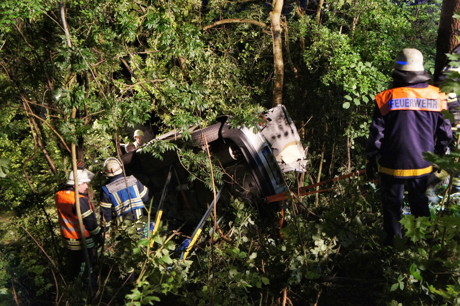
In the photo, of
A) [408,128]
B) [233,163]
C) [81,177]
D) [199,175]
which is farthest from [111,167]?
[408,128]

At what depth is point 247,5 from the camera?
8602mm

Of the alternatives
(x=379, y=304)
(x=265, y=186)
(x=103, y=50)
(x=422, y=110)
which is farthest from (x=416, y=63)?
(x=103, y=50)

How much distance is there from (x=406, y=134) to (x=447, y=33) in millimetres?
1812

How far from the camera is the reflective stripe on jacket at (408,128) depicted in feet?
11.4

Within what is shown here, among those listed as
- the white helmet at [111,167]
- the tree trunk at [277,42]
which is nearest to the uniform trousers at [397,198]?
the white helmet at [111,167]

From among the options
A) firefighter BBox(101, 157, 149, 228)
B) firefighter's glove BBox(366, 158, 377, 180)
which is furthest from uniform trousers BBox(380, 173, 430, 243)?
firefighter BBox(101, 157, 149, 228)

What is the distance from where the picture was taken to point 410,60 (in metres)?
3.39

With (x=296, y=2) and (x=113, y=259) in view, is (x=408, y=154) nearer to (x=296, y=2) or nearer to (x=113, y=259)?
(x=113, y=259)

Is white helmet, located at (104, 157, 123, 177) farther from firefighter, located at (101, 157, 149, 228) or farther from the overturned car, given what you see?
the overturned car

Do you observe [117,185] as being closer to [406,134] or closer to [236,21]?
[406,134]

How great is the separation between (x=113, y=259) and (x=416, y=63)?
3380 mm

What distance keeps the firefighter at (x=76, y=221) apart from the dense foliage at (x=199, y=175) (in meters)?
0.19

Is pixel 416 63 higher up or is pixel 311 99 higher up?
pixel 416 63

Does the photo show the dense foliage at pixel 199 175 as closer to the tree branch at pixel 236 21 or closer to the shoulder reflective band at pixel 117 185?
the shoulder reflective band at pixel 117 185
